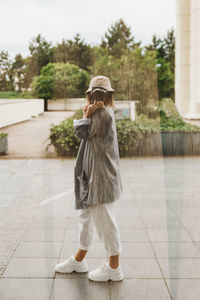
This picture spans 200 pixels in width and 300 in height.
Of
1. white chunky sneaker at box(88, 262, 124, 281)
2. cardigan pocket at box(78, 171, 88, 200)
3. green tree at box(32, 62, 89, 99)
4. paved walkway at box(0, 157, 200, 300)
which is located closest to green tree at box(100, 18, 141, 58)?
green tree at box(32, 62, 89, 99)

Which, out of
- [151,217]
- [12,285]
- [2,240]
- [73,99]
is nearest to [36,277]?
[12,285]

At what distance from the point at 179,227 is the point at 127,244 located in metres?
0.75

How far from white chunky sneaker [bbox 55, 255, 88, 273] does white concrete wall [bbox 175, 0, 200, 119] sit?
1.31 meters

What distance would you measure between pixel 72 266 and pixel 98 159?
2.79 feet

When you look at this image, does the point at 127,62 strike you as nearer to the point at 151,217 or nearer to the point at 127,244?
the point at 127,244

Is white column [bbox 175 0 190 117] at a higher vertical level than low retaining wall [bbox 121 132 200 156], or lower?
higher

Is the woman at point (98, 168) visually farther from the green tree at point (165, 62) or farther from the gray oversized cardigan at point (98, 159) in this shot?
the green tree at point (165, 62)

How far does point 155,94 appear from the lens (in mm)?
2787

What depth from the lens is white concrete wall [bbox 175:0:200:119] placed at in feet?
6.74

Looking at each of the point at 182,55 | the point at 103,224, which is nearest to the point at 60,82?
the point at 182,55

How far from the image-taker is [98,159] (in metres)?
2.47

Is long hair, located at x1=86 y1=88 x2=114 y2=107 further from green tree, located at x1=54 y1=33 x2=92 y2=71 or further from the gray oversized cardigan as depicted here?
green tree, located at x1=54 y1=33 x2=92 y2=71

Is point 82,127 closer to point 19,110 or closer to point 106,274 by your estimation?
point 19,110

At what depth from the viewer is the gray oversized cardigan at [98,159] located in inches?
95.8
